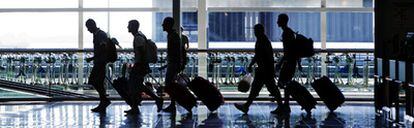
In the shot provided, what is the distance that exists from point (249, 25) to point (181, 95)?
9.08 m

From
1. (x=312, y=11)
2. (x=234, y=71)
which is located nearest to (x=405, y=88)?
(x=234, y=71)

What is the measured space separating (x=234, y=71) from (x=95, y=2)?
6306mm

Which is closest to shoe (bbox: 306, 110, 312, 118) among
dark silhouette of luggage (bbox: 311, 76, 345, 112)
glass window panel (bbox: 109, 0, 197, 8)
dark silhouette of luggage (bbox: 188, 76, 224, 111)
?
dark silhouette of luggage (bbox: 311, 76, 345, 112)

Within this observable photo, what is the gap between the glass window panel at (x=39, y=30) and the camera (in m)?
18.5

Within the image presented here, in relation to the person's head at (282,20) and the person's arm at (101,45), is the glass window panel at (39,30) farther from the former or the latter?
the person's head at (282,20)

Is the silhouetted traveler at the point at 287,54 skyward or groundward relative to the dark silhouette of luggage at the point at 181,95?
skyward

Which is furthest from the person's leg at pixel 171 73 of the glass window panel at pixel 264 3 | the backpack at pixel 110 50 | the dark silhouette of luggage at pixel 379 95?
the glass window panel at pixel 264 3

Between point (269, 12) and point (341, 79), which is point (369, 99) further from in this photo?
point (269, 12)

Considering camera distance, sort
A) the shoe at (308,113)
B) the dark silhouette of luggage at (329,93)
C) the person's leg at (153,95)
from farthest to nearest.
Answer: the dark silhouette of luggage at (329,93) → the person's leg at (153,95) → the shoe at (308,113)

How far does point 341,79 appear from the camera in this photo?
42.6 ft

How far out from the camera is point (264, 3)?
18.2 metres

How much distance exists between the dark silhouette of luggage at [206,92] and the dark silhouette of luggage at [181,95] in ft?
0.33

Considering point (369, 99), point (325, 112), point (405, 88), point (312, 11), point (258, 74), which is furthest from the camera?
point (312, 11)

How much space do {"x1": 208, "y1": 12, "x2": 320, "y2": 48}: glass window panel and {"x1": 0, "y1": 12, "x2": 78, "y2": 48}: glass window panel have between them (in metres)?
3.33
